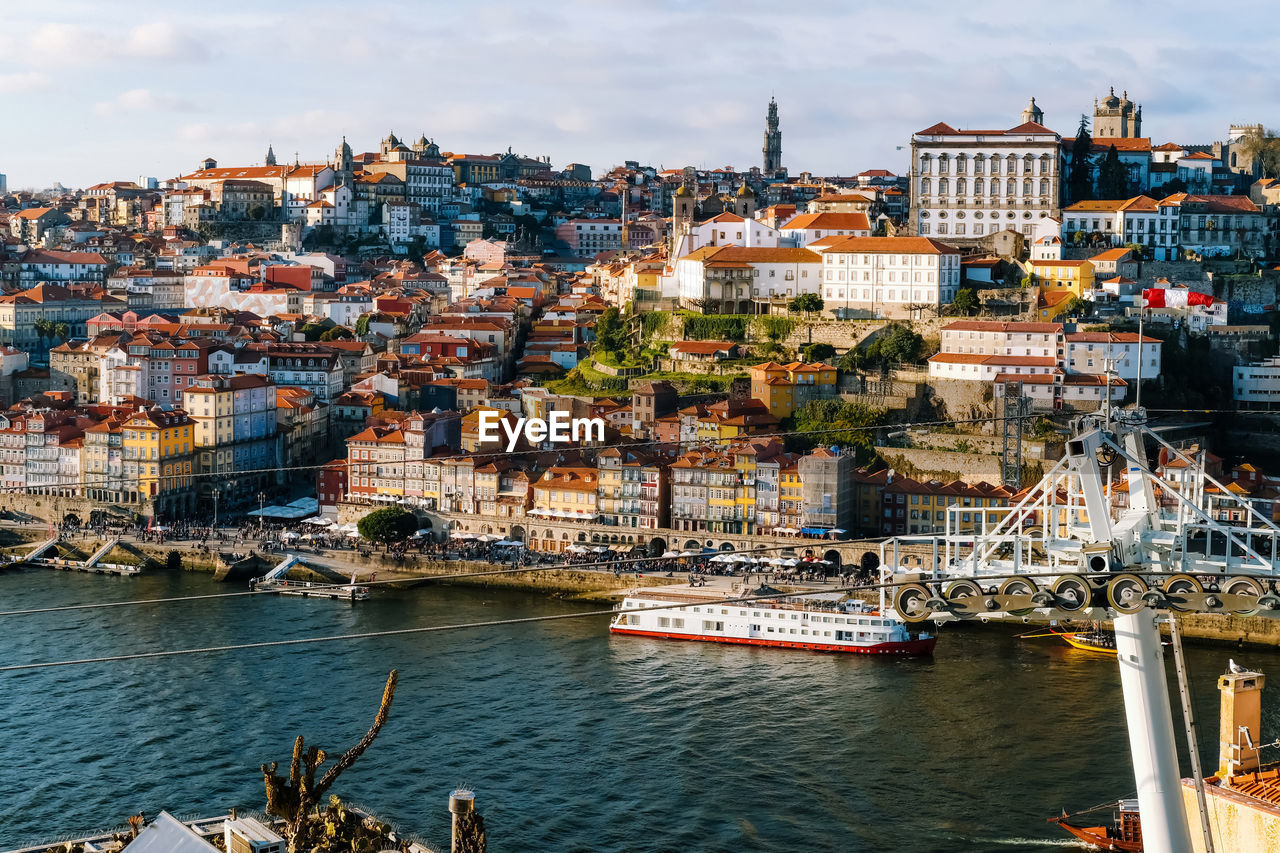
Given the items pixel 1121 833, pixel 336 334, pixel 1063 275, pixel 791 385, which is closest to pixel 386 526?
pixel 791 385

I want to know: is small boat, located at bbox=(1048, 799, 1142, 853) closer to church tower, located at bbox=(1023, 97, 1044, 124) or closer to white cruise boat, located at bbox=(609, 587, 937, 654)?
white cruise boat, located at bbox=(609, 587, 937, 654)

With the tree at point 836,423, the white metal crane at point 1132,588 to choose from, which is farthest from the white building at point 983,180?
the white metal crane at point 1132,588

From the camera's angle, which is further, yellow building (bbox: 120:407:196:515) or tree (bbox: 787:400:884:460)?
yellow building (bbox: 120:407:196:515)

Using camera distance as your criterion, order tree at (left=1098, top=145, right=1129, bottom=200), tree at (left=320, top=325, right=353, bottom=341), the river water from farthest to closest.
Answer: tree at (left=320, top=325, right=353, bottom=341) < tree at (left=1098, top=145, right=1129, bottom=200) < the river water

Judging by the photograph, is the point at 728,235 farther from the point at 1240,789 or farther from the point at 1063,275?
the point at 1240,789

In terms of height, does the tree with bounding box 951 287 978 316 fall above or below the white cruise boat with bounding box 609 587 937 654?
above

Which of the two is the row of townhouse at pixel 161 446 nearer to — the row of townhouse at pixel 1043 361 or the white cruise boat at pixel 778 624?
the white cruise boat at pixel 778 624

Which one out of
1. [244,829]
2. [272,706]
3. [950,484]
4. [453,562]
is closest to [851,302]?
[950,484]

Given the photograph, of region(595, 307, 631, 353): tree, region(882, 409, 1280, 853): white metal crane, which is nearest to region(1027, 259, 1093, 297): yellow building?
region(595, 307, 631, 353): tree
